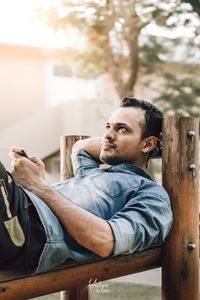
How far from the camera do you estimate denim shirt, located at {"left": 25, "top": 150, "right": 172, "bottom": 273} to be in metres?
1.48

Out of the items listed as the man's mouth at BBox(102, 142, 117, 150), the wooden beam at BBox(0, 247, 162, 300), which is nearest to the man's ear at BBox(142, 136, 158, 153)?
the man's mouth at BBox(102, 142, 117, 150)

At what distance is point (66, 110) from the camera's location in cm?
933

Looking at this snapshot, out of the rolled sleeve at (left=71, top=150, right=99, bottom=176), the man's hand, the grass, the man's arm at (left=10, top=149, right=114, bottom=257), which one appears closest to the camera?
the man's arm at (left=10, top=149, right=114, bottom=257)

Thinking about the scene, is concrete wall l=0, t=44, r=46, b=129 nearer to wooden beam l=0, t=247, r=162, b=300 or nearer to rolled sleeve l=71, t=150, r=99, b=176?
rolled sleeve l=71, t=150, r=99, b=176

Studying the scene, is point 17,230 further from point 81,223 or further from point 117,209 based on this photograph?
point 117,209

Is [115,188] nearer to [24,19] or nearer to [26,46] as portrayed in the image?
[24,19]

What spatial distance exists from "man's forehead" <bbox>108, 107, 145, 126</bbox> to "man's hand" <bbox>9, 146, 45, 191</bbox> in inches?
18.2

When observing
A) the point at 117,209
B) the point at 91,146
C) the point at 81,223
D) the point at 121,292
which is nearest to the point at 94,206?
the point at 117,209

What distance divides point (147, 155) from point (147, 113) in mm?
160

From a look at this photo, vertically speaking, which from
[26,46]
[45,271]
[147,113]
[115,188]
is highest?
[26,46]

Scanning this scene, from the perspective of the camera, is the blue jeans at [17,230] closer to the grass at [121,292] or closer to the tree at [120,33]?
the grass at [121,292]

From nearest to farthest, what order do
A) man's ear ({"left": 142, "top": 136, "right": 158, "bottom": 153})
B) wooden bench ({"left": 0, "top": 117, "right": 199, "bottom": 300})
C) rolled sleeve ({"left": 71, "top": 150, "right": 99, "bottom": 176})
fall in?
wooden bench ({"left": 0, "top": 117, "right": 199, "bottom": 300})
man's ear ({"left": 142, "top": 136, "right": 158, "bottom": 153})
rolled sleeve ({"left": 71, "top": 150, "right": 99, "bottom": 176})

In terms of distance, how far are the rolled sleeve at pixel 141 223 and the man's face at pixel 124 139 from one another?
26 centimetres

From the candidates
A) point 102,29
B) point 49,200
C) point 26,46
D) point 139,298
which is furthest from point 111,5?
point 49,200
